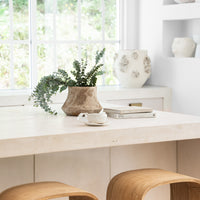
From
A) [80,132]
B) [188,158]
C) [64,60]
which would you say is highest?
[64,60]

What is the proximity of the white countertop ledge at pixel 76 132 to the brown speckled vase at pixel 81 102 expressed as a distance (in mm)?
65

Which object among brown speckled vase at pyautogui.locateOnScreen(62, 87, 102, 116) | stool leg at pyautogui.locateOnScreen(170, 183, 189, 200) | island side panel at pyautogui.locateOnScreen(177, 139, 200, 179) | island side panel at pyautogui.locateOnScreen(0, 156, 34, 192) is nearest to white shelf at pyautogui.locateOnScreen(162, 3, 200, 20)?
island side panel at pyautogui.locateOnScreen(177, 139, 200, 179)

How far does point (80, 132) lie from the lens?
2.28 metres

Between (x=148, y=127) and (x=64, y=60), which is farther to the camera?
(x=64, y=60)

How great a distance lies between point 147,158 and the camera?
2.90 metres

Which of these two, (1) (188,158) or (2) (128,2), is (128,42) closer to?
(2) (128,2)

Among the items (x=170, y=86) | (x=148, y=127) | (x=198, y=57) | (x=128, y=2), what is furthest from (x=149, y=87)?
(x=148, y=127)

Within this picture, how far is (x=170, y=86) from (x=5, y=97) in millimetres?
1695

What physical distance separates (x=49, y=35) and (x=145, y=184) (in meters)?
3.05

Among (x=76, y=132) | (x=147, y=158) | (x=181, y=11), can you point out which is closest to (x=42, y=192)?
(x=76, y=132)

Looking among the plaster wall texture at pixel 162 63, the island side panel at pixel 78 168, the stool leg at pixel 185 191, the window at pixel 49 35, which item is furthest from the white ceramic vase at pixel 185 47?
the stool leg at pixel 185 191

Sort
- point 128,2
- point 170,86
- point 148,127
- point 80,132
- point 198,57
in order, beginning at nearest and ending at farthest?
point 80,132
point 148,127
point 198,57
point 170,86
point 128,2

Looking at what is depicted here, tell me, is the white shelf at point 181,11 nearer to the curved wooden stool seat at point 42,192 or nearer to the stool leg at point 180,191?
the stool leg at point 180,191

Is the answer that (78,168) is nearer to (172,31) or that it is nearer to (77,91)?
(77,91)
